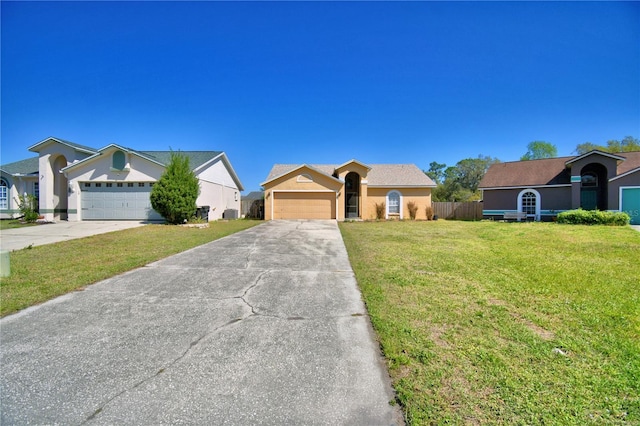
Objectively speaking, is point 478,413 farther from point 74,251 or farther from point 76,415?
point 74,251

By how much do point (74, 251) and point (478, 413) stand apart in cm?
1005

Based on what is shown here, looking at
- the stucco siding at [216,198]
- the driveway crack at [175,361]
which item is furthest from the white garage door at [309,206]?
the driveway crack at [175,361]

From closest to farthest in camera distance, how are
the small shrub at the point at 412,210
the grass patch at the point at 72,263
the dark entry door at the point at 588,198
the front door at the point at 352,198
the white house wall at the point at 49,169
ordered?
1. the grass patch at the point at 72,263
2. the white house wall at the point at 49,169
3. the dark entry door at the point at 588,198
4. the small shrub at the point at 412,210
5. the front door at the point at 352,198

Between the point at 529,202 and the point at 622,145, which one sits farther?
the point at 622,145

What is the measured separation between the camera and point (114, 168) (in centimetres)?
1703

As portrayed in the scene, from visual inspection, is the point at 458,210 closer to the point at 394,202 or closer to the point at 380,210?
the point at 394,202

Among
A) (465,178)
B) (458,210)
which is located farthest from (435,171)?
(458,210)

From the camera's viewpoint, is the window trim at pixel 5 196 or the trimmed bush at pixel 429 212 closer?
the window trim at pixel 5 196

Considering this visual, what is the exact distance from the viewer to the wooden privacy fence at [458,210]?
76.2ft

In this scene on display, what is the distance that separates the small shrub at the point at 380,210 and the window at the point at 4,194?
26.9m

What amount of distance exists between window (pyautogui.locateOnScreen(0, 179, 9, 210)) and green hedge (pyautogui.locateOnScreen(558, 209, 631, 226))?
37.9 meters

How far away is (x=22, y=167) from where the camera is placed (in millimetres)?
20016

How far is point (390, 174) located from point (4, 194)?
28.9m

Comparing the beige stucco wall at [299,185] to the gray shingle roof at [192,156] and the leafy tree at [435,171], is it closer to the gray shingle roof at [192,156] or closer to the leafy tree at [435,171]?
the gray shingle roof at [192,156]
